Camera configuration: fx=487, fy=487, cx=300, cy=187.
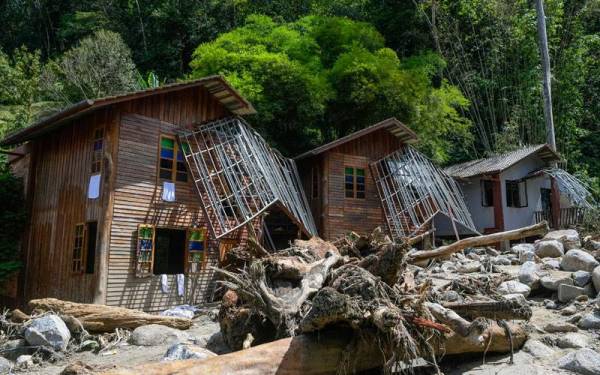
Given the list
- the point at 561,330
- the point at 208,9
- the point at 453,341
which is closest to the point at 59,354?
the point at 453,341

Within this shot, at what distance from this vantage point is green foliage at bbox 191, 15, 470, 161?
21.6 meters

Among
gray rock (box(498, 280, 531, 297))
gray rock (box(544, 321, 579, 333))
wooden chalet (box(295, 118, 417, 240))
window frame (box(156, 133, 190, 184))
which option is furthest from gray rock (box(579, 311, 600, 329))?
wooden chalet (box(295, 118, 417, 240))

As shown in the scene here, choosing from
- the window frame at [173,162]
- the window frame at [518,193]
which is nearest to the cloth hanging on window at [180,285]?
the window frame at [173,162]

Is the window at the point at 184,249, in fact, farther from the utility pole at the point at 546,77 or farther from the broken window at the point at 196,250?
the utility pole at the point at 546,77

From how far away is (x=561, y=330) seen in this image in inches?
320

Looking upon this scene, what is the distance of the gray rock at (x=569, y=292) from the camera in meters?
9.80

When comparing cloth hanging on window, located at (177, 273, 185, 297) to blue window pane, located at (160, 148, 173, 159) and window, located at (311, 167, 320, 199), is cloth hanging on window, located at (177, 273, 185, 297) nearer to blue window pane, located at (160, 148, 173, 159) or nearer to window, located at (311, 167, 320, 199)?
blue window pane, located at (160, 148, 173, 159)

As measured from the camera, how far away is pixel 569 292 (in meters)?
9.89

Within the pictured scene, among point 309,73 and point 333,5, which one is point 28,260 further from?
point 333,5

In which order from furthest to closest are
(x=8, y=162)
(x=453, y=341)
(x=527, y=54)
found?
(x=527, y=54) → (x=8, y=162) → (x=453, y=341)

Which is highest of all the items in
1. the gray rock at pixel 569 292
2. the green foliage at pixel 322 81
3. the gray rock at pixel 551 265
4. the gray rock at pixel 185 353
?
the green foliage at pixel 322 81

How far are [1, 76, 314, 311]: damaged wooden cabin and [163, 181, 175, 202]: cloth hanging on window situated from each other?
0.03m

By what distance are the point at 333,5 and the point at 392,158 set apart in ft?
49.6

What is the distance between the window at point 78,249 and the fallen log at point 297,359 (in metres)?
9.78
